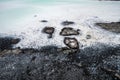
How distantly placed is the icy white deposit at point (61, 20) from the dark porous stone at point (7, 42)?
43 cm

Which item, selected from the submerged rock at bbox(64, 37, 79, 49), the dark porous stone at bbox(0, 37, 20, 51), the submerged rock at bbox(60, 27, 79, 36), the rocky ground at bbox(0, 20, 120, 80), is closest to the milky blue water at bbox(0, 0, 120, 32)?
the dark porous stone at bbox(0, 37, 20, 51)

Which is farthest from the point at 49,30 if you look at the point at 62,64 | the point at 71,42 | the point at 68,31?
the point at 62,64

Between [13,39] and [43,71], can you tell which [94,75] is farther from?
[13,39]

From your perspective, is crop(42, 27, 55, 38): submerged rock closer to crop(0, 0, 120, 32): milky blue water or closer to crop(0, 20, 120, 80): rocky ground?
crop(0, 20, 120, 80): rocky ground

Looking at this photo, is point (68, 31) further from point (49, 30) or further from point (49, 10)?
point (49, 10)

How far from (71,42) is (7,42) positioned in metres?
4.13

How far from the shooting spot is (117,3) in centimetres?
1412

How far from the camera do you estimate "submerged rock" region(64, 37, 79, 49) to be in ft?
25.4

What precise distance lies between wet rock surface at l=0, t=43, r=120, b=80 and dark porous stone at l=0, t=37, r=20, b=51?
3.11 ft

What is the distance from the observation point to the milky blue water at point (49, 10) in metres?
11.2

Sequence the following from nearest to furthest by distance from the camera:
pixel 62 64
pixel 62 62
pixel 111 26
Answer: pixel 62 64 → pixel 62 62 → pixel 111 26

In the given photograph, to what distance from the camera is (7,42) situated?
28.1 feet

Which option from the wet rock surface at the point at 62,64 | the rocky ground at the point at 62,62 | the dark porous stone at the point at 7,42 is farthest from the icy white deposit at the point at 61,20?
the wet rock surface at the point at 62,64

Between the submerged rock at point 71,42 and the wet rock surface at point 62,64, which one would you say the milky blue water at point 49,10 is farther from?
the submerged rock at point 71,42
